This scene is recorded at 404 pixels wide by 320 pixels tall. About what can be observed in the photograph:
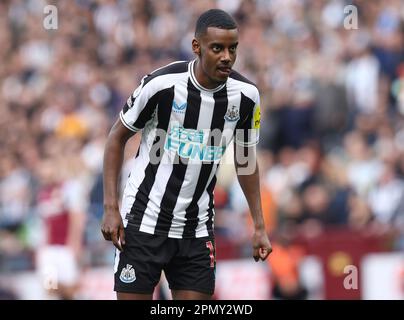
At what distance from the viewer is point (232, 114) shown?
6.98 metres

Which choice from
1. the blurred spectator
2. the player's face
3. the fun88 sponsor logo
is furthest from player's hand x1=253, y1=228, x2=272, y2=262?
the blurred spectator

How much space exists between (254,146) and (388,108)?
649 centimetres

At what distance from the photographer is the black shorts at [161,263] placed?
22.7 ft

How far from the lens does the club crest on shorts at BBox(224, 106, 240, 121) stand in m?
6.96

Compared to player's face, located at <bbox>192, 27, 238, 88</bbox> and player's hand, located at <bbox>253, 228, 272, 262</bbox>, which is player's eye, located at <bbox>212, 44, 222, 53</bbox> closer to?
player's face, located at <bbox>192, 27, 238, 88</bbox>

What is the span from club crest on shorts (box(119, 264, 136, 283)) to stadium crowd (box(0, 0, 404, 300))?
17.8 ft

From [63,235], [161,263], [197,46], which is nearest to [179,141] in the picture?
[197,46]

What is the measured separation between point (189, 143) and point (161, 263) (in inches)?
30.7

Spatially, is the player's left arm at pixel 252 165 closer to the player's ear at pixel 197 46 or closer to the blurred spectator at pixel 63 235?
the player's ear at pixel 197 46

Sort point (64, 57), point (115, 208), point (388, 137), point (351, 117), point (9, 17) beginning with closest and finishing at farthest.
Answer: point (115, 208), point (388, 137), point (351, 117), point (64, 57), point (9, 17)

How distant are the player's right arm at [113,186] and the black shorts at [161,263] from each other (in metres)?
0.09

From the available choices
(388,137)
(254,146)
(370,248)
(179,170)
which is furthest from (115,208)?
(388,137)

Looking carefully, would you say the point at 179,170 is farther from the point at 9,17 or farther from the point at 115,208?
the point at 9,17

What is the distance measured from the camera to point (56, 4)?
60.7ft
